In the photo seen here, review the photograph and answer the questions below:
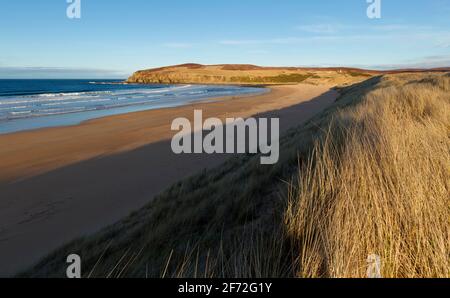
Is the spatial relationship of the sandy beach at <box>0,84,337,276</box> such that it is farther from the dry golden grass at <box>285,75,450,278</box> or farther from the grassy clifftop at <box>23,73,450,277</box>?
the dry golden grass at <box>285,75,450,278</box>

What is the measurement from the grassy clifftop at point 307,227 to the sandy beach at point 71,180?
Result: 39.4 inches

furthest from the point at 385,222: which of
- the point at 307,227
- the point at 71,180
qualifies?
the point at 71,180

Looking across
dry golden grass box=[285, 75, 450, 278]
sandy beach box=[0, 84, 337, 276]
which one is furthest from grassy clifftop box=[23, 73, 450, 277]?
sandy beach box=[0, 84, 337, 276]

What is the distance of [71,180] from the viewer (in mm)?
7809

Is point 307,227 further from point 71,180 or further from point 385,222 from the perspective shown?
point 71,180

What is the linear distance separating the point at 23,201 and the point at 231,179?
478 centimetres

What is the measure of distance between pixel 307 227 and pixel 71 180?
7101mm

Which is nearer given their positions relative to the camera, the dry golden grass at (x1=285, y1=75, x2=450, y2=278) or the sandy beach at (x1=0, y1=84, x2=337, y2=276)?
the dry golden grass at (x1=285, y1=75, x2=450, y2=278)

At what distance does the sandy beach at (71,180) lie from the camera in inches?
208

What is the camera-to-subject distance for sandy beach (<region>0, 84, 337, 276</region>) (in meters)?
5.28

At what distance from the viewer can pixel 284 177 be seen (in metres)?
4.35

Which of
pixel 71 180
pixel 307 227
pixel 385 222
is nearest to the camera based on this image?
pixel 385 222

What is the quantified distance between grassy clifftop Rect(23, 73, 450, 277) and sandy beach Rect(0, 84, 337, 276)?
1.00 meters
